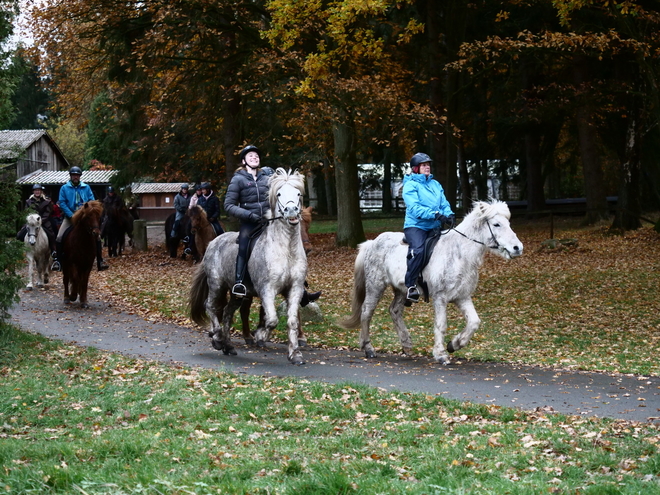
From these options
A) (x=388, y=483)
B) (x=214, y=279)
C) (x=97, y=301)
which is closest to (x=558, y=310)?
(x=214, y=279)

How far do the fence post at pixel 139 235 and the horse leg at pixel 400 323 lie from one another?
73.0 ft

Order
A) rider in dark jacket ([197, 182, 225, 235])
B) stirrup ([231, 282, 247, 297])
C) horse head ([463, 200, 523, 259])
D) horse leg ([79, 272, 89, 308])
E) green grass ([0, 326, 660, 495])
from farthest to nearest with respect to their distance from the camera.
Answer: rider in dark jacket ([197, 182, 225, 235])
horse leg ([79, 272, 89, 308])
stirrup ([231, 282, 247, 297])
horse head ([463, 200, 523, 259])
green grass ([0, 326, 660, 495])

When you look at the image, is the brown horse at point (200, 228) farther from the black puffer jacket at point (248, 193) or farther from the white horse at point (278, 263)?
the black puffer jacket at point (248, 193)

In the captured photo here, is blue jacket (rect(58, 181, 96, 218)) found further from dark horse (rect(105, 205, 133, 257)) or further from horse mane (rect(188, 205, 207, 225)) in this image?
dark horse (rect(105, 205, 133, 257))

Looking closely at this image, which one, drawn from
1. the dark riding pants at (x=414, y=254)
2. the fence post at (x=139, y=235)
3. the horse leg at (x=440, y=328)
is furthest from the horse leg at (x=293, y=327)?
the fence post at (x=139, y=235)

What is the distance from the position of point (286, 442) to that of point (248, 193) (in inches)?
219

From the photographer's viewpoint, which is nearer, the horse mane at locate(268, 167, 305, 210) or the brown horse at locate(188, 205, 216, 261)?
the horse mane at locate(268, 167, 305, 210)

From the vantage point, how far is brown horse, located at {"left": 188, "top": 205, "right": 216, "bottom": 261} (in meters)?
23.9

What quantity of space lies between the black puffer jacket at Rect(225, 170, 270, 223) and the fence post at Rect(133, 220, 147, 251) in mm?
21969

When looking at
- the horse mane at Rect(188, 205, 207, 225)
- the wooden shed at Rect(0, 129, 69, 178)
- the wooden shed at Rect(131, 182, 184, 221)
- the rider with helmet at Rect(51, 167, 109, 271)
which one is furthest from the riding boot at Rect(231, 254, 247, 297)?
the wooden shed at Rect(131, 182, 184, 221)

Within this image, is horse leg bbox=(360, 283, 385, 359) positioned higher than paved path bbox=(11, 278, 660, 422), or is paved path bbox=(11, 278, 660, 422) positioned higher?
horse leg bbox=(360, 283, 385, 359)

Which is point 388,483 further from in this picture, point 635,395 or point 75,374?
point 75,374

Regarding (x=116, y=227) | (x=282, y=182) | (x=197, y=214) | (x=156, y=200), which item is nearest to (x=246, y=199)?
(x=282, y=182)

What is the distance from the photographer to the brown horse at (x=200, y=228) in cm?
2388
